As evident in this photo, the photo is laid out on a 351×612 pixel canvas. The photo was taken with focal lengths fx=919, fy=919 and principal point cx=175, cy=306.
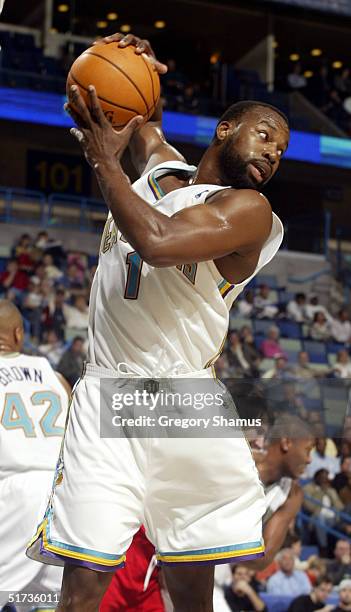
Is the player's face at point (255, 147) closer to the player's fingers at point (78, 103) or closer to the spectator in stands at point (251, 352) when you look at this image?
the player's fingers at point (78, 103)

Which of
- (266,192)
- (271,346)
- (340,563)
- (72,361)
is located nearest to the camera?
(340,563)

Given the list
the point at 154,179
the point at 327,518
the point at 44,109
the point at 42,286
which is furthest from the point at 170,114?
the point at 154,179

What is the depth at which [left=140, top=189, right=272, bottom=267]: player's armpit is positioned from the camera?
2.38m

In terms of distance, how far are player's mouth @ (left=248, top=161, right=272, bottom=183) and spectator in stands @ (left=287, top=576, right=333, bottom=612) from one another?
3920mm

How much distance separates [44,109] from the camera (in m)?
13.1

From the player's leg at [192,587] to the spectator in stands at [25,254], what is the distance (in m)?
8.48

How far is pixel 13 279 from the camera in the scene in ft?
34.7

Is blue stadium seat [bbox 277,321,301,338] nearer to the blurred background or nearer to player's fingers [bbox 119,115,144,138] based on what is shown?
the blurred background

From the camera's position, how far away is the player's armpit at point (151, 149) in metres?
3.16

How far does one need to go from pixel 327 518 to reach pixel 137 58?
5141 mm

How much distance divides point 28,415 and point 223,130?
6.28ft

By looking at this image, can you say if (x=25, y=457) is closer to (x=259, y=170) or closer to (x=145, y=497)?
(x=145, y=497)

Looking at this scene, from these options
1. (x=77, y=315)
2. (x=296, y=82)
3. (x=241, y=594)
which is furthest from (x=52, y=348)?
(x=296, y=82)

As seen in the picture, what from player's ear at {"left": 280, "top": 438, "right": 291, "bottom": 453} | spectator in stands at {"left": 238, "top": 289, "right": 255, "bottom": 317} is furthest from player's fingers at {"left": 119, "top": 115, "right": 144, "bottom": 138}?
spectator in stands at {"left": 238, "top": 289, "right": 255, "bottom": 317}
